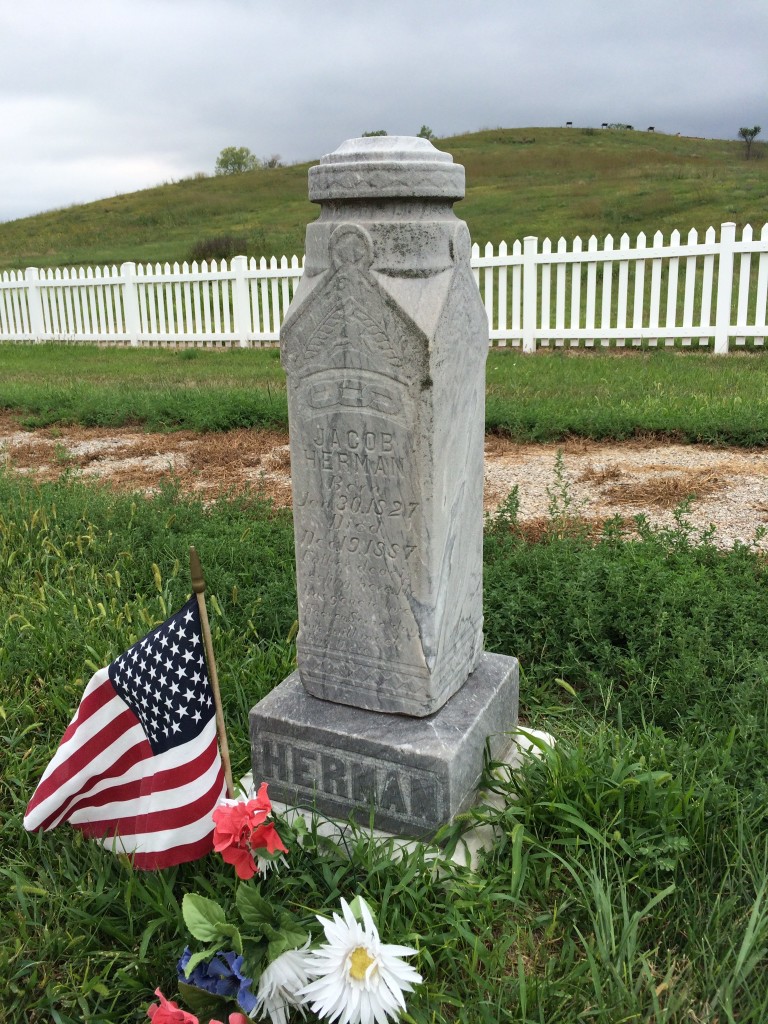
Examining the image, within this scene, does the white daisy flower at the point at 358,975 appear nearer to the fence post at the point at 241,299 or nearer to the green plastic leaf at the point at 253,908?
the green plastic leaf at the point at 253,908

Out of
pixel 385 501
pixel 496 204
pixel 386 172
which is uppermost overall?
pixel 496 204

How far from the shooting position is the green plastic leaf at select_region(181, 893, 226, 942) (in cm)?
179

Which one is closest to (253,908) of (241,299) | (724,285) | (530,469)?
(530,469)

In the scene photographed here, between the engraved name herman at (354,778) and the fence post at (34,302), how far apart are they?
1357cm

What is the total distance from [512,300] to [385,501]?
10.1m

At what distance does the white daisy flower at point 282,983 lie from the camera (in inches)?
70.3

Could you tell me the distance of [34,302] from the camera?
14359 mm

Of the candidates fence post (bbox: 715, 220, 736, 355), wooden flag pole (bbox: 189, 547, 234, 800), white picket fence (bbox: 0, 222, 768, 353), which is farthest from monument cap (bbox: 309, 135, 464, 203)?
fence post (bbox: 715, 220, 736, 355)

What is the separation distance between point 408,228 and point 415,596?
0.94m

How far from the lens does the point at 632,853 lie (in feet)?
6.98

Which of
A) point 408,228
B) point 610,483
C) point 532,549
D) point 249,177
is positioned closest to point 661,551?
point 532,549

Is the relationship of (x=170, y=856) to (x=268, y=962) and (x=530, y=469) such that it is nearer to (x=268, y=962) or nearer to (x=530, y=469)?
(x=268, y=962)

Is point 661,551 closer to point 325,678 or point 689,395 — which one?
point 325,678

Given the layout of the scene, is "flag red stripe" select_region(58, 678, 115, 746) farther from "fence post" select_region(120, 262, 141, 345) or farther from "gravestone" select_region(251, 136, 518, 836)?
"fence post" select_region(120, 262, 141, 345)
